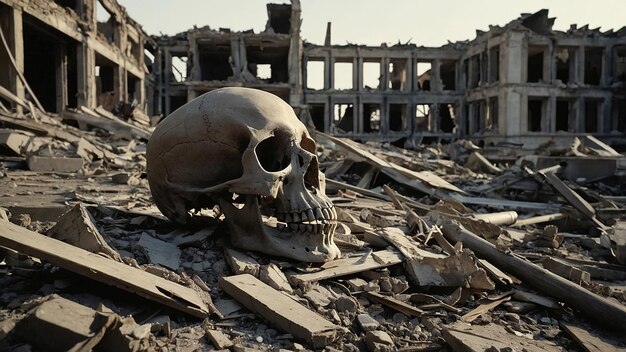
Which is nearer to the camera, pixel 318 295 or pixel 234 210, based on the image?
pixel 318 295

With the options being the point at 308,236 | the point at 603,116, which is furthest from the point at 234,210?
the point at 603,116

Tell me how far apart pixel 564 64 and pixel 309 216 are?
107ft

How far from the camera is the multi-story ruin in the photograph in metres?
25.1

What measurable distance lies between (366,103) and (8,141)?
25.0 meters

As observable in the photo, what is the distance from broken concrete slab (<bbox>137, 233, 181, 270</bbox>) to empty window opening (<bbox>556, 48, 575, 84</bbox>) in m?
31.2

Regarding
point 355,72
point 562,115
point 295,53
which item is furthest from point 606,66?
point 295,53

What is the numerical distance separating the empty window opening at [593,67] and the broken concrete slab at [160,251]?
34.0 metres

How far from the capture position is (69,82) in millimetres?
19219

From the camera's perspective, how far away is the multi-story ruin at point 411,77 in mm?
25062

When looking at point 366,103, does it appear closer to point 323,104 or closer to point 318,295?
point 323,104

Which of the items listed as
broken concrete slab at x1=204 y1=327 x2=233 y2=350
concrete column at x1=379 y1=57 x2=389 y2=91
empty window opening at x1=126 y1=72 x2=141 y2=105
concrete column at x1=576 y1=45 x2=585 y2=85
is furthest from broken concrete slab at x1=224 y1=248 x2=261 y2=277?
concrete column at x1=576 y1=45 x2=585 y2=85

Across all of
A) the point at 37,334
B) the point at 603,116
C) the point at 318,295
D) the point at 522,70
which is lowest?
the point at 318,295

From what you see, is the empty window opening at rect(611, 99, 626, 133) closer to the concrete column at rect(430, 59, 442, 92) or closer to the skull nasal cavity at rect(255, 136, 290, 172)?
the concrete column at rect(430, 59, 442, 92)

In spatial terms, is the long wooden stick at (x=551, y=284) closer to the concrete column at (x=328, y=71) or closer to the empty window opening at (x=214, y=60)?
the empty window opening at (x=214, y=60)
